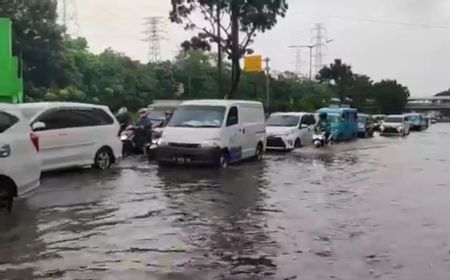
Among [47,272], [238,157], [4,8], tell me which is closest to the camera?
[47,272]

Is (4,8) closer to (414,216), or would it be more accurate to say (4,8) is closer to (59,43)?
(59,43)

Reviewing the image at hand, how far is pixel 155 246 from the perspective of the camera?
8.69 metres

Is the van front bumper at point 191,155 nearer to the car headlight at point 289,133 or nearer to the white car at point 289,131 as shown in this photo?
the white car at point 289,131

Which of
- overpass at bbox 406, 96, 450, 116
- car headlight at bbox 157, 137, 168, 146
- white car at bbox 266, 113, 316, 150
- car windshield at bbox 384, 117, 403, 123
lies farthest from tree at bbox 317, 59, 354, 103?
car headlight at bbox 157, 137, 168, 146

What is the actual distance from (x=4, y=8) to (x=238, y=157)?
1394 inches

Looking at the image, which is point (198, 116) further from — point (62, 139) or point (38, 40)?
point (38, 40)

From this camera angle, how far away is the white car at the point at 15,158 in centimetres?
1049

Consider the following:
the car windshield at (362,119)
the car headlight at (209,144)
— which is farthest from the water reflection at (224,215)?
the car windshield at (362,119)

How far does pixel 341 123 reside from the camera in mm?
39125

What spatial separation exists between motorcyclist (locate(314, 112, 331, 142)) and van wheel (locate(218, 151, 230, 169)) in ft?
42.5

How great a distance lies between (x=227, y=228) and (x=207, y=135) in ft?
29.4

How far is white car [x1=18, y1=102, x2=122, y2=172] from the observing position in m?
16.3

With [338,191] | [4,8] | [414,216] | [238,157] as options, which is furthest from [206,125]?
[4,8]

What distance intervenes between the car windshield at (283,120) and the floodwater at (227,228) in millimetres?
11237
